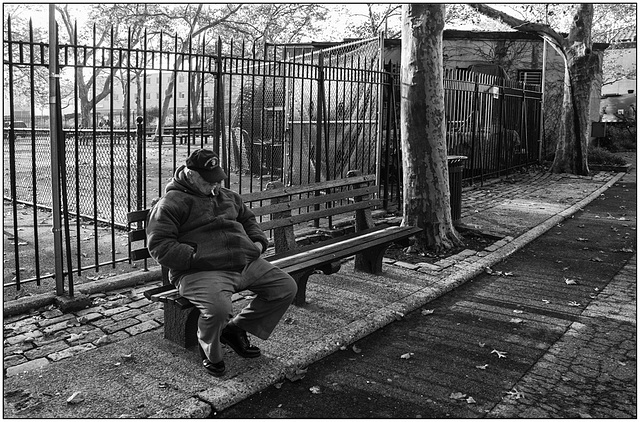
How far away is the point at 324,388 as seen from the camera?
3.91m

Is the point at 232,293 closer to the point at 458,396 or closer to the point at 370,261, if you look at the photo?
the point at 458,396


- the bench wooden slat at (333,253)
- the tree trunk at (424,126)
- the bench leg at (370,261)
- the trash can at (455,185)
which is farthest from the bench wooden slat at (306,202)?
the trash can at (455,185)

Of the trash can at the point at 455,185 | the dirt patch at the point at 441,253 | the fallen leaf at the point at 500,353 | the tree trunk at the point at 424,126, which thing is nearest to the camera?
the fallen leaf at the point at 500,353

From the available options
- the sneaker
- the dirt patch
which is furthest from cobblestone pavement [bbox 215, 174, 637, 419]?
the dirt patch

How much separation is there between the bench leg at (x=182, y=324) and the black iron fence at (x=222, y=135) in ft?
4.38

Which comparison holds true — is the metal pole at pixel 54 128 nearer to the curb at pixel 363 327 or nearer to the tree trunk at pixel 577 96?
the curb at pixel 363 327

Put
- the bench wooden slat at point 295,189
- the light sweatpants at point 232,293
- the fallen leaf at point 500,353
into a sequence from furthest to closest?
1. the bench wooden slat at point 295,189
2. the fallen leaf at point 500,353
3. the light sweatpants at point 232,293

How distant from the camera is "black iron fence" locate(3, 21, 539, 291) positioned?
5.63 meters

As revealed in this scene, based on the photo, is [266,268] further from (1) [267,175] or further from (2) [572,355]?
(1) [267,175]

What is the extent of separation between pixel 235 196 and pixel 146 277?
6.42 ft

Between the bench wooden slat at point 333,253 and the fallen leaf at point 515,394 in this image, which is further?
the bench wooden slat at point 333,253

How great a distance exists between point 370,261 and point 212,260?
8.44 feet

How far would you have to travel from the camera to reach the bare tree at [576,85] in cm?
1664

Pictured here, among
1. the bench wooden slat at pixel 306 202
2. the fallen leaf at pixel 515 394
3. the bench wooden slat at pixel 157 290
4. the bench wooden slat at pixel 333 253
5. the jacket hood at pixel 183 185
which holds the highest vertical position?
the jacket hood at pixel 183 185
